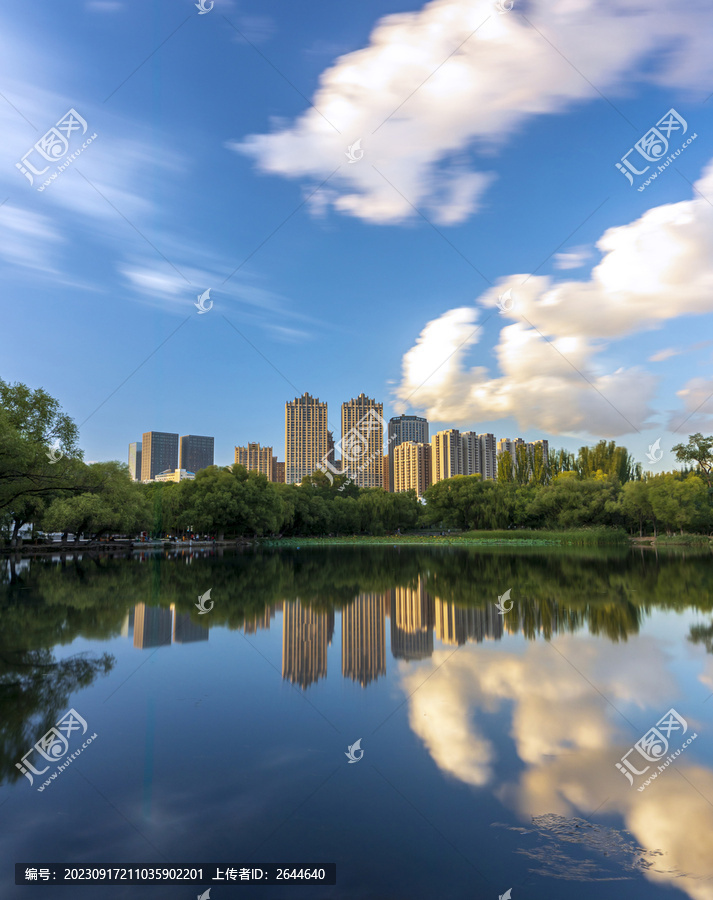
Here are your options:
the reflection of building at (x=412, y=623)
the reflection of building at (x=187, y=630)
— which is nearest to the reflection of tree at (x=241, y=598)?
the reflection of building at (x=187, y=630)

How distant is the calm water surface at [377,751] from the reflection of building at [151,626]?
0.11 metres

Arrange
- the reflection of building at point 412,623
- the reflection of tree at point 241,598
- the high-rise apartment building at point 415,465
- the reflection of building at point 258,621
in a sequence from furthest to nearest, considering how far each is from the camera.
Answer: the high-rise apartment building at point 415,465 → the reflection of building at point 258,621 → the reflection of building at point 412,623 → the reflection of tree at point 241,598

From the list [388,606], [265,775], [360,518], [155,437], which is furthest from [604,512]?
Answer: [155,437]

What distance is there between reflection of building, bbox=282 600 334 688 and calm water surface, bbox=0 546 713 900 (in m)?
0.08

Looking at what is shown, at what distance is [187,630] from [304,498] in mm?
59435

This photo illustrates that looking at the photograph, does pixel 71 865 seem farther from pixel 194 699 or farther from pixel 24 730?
pixel 194 699

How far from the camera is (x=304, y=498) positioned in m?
71.6

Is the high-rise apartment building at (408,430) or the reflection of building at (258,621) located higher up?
the high-rise apartment building at (408,430)

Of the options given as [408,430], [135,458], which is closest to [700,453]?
[408,430]

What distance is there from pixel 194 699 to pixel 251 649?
2.73 metres

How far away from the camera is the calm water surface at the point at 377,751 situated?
13.3 ft

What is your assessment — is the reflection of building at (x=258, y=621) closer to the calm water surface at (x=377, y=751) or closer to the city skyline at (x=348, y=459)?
the calm water surface at (x=377, y=751)

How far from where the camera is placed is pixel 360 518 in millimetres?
77438

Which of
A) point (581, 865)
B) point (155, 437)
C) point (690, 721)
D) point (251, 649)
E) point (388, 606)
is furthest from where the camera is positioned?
point (155, 437)
